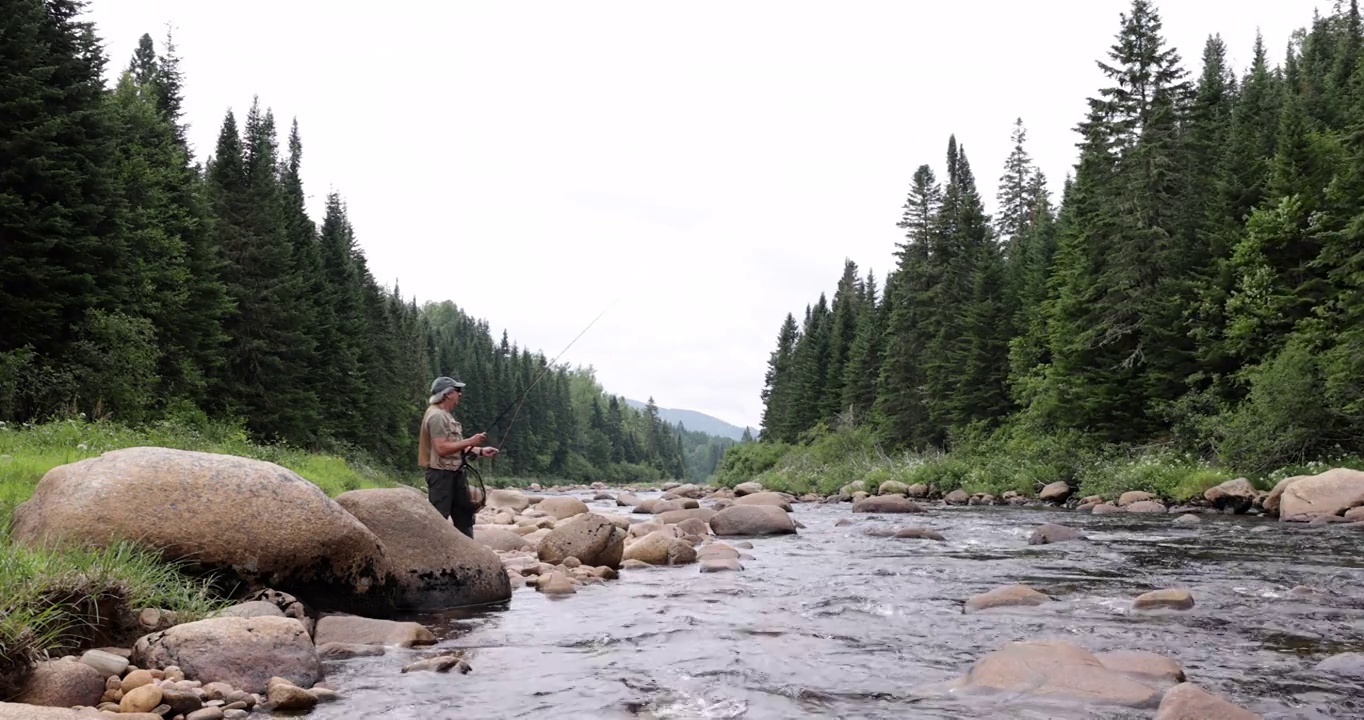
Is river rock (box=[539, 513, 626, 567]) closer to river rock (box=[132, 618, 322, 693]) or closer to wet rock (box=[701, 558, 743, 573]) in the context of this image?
wet rock (box=[701, 558, 743, 573])

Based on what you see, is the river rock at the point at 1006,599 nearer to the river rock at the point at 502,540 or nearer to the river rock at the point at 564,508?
the river rock at the point at 502,540

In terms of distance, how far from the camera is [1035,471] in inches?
1034

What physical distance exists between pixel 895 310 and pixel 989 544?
125ft

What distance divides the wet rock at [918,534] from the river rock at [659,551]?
4.67 m

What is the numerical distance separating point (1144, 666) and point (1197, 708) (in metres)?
1.01

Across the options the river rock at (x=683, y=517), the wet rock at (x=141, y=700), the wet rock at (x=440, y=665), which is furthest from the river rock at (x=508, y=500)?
the wet rock at (x=141, y=700)

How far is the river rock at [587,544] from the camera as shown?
36.5 feet

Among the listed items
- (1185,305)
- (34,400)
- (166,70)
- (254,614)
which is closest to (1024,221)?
(1185,305)

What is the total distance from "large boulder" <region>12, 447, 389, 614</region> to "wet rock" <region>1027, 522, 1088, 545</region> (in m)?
10.3

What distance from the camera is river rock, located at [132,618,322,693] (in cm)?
481

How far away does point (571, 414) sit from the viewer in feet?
399

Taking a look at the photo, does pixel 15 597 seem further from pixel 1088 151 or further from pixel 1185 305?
pixel 1088 151

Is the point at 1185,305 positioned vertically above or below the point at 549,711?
above

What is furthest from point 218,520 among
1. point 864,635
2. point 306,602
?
point 864,635
